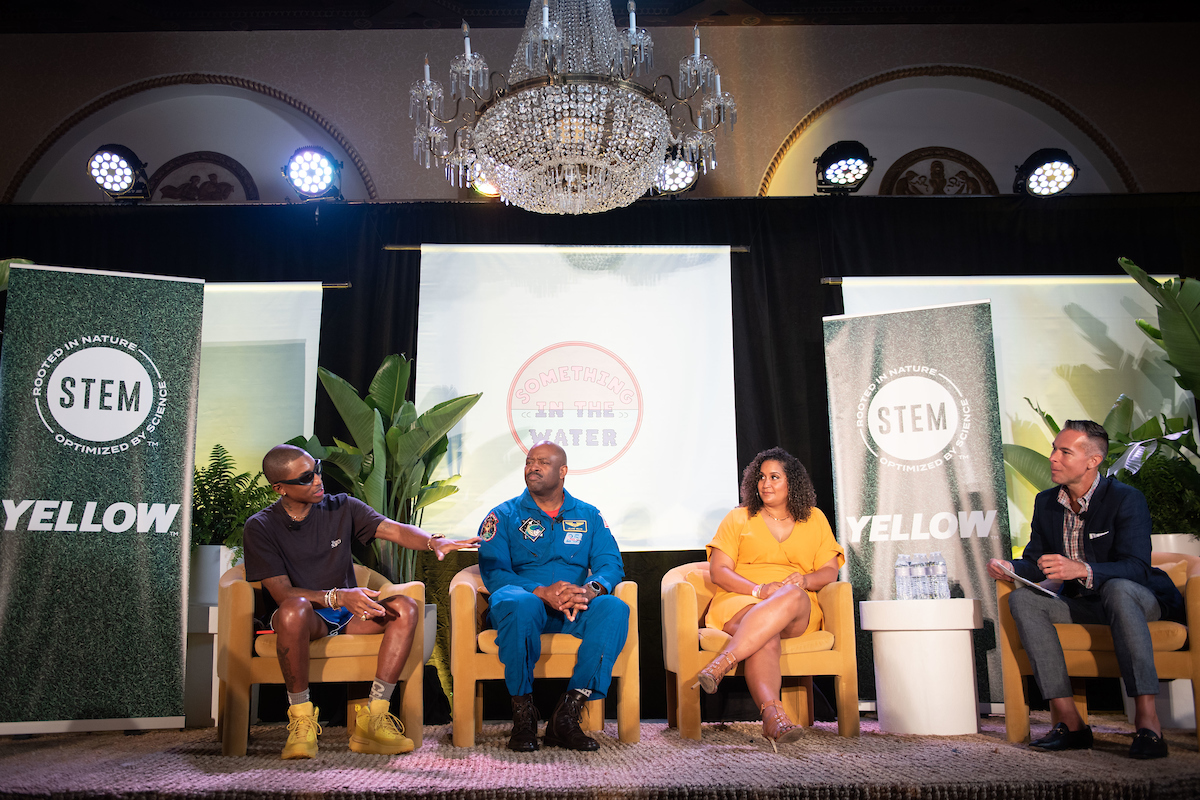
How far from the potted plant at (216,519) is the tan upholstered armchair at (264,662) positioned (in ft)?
2.49

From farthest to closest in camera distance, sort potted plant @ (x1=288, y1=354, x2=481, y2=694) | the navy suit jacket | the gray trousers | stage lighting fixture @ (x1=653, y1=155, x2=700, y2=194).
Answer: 1. stage lighting fixture @ (x1=653, y1=155, x2=700, y2=194)
2. potted plant @ (x1=288, y1=354, x2=481, y2=694)
3. the navy suit jacket
4. the gray trousers

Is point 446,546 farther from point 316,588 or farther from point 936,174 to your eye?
point 936,174

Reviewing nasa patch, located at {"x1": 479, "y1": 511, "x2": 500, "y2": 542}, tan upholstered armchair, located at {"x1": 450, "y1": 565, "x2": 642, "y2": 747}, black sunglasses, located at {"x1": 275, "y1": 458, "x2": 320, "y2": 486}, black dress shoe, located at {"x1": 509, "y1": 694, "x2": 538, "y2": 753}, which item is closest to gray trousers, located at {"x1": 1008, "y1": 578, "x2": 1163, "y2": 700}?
tan upholstered armchair, located at {"x1": 450, "y1": 565, "x2": 642, "y2": 747}

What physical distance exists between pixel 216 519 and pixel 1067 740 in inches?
139

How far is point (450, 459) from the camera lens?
451 centimetres

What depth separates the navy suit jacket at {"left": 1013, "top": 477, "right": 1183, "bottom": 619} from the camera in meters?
3.09

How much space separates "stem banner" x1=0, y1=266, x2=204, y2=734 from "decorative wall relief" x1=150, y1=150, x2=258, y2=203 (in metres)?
1.56

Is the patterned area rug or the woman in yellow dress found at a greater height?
the woman in yellow dress

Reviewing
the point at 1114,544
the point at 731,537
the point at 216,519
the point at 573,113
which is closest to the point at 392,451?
the point at 216,519

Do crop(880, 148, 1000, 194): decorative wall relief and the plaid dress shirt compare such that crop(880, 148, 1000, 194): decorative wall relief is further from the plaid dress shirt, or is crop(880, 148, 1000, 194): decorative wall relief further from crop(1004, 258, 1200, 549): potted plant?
the plaid dress shirt

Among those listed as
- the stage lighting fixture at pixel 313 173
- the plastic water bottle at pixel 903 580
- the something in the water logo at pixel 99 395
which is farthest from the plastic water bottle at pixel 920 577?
the stage lighting fixture at pixel 313 173

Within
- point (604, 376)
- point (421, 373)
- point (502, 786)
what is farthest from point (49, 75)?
point (502, 786)

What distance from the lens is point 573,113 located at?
2.93m

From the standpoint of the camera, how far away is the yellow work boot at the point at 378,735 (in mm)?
2955
